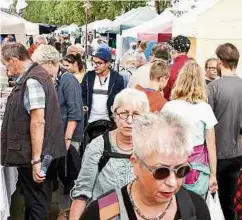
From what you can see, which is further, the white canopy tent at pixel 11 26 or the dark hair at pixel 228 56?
the white canopy tent at pixel 11 26

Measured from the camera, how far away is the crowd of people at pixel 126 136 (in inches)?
81.2

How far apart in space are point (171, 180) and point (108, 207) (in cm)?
27

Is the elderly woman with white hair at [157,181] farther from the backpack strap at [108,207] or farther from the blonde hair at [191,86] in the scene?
the blonde hair at [191,86]

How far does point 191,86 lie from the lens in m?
4.16

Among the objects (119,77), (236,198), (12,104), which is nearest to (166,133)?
(236,198)

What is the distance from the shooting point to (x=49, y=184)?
15.8ft

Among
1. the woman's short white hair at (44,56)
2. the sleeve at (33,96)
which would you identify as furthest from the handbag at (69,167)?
the sleeve at (33,96)

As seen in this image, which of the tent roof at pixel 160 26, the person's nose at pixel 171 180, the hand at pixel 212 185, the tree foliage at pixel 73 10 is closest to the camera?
the person's nose at pixel 171 180

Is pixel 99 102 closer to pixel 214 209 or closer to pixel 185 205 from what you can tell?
pixel 214 209

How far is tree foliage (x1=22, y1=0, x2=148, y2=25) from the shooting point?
45625 millimetres

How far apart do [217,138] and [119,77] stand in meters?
1.65

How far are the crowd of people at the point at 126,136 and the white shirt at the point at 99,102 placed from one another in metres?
0.01

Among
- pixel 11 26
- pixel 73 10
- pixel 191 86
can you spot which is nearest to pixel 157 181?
pixel 191 86

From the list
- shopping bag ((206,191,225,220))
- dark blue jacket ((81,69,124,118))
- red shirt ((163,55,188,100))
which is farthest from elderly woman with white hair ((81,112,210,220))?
→ dark blue jacket ((81,69,124,118))
